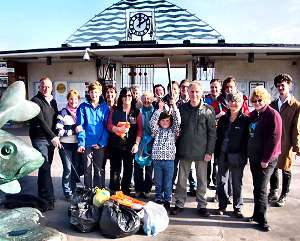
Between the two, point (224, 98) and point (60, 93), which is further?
point (60, 93)

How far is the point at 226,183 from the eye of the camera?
4.88m

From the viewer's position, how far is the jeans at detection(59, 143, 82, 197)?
5.27 metres

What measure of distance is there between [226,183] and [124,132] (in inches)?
65.1

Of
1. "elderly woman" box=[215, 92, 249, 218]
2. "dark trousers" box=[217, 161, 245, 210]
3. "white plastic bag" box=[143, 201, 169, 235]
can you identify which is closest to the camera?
"white plastic bag" box=[143, 201, 169, 235]

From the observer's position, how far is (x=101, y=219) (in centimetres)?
418

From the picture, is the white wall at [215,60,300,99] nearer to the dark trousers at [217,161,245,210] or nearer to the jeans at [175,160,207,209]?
the dark trousers at [217,161,245,210]

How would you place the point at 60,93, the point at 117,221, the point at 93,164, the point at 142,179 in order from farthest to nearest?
the point at 60,93 → the point at 142,179 → the point at 93,164 → the point at 117,221

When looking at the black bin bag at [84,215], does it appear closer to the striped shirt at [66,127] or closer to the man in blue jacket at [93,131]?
the man in blue jacket at [93,131]

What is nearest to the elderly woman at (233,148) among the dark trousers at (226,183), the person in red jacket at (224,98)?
the dark trousers at (226,183)

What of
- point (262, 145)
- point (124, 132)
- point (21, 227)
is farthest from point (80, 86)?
point (21, 227)

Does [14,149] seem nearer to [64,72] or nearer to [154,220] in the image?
[154,220]

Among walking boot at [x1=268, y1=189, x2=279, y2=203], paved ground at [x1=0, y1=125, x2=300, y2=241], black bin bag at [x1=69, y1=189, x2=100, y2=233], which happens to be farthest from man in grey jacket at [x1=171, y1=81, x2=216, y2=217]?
black bin bag at [x1=69, y1=189, x2=100, y2=233]

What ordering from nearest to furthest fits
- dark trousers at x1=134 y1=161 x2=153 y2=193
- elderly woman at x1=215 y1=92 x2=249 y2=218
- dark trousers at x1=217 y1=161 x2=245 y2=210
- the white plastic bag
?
the white plastic bag < elderly woman at x1=215 y1=92 x2=249 y2=218 < dark trousers at x1=217 y1=161 x2=245 y2=210 < dark trousers at x1=134 y1=161 x2=153 y2=193

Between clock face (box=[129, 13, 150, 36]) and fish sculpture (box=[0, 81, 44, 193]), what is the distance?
10.1 metres
